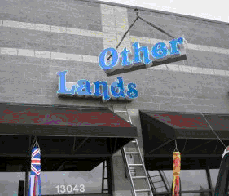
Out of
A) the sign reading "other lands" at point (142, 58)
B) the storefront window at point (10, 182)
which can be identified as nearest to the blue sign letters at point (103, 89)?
the sign reading "other lands" at point (142, 58)

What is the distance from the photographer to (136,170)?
947 centimetres

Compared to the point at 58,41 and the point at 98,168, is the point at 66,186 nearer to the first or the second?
the point at 98,168

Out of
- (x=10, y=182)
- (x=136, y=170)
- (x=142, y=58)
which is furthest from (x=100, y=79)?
(x=10, y=182)

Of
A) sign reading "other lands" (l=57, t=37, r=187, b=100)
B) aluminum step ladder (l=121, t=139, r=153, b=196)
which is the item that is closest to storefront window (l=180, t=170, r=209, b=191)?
aluminum step ladder (l=121, t=139, r=153, b=196)

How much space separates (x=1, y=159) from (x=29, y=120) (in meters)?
1.90

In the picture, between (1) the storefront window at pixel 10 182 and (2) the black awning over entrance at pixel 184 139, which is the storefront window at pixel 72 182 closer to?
(1) the storefront window at pixel 10 182

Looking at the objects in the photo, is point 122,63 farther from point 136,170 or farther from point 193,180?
point 193,180

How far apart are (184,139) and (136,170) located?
76.2 inches

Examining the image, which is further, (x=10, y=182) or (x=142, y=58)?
(x=142, y=58)

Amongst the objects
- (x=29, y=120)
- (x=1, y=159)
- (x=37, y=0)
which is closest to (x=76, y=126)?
(x=29, y=120)

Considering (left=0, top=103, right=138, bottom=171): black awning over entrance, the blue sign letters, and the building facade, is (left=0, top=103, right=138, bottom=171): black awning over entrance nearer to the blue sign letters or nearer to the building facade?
the building facade

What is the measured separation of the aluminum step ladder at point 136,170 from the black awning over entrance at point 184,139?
360mm

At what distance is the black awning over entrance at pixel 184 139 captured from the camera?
28.4 ft

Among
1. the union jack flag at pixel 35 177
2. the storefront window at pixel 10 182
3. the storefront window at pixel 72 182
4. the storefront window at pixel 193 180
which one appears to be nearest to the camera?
the union jack flag at pixel 35 177
